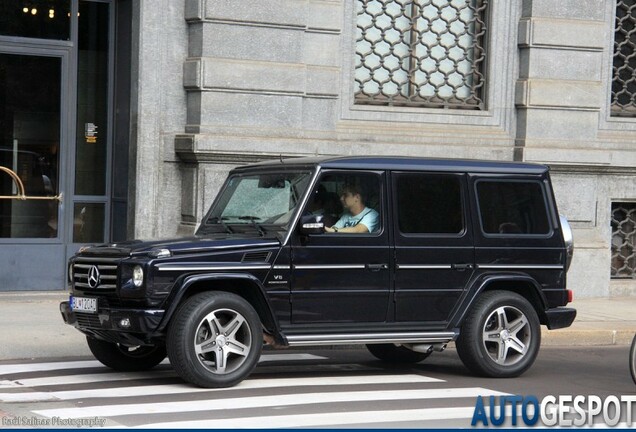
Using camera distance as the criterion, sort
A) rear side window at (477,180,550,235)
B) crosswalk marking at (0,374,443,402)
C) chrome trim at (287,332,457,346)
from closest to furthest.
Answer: crosswalk marking at (0,374,443,402) → chrome trim at (287,332,457,346) → rear side window at (477,180,550,235)

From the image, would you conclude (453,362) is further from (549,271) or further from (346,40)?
(346,40)

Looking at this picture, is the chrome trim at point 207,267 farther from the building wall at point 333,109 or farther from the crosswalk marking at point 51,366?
the building wall at point 333,109

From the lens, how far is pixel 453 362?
1221 cm

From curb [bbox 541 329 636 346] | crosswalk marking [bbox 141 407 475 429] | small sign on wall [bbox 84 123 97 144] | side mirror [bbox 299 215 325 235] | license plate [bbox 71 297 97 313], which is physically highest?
small sign on wall [bbox 84 123 97 144]

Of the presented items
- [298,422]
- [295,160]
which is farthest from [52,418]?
[295,160]

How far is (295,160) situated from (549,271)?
2.60m

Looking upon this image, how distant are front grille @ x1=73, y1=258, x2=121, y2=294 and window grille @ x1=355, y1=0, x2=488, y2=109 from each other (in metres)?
7.53

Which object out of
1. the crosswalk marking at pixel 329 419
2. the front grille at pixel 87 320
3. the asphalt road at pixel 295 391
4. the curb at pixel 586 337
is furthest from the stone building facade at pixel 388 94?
the crosswalk marking at pixel 329 419

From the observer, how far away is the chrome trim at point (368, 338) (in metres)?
10.1

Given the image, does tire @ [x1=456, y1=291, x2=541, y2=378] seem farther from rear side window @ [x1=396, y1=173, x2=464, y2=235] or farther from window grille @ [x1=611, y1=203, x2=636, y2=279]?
window grille @ [x1=611, y1=203, x2=636, y2=279]

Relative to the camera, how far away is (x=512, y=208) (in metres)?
11.4

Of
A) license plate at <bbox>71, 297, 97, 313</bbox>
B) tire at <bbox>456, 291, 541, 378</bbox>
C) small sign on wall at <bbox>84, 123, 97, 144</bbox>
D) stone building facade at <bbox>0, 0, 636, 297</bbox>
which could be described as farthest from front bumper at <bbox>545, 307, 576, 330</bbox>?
small sign on wall at <bbox>84, 123, 97, 144</bbox>

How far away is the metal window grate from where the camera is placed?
60.2 feet

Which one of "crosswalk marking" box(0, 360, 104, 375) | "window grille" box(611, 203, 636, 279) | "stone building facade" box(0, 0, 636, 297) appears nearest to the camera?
"crosswalk marking" box(0, 360, 104, 375)
